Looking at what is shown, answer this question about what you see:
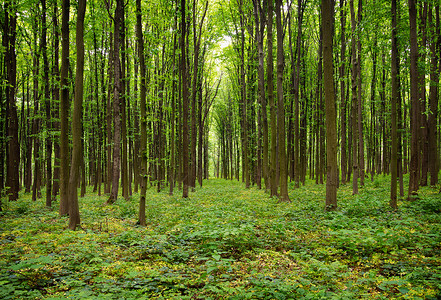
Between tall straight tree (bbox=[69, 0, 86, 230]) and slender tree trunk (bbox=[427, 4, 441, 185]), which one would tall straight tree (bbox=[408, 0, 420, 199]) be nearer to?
slender tree trunk (bbox=[427, 4, 441, 185])

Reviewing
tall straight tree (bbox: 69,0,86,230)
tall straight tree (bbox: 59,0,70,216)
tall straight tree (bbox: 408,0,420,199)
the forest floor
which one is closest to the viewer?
the forest floor

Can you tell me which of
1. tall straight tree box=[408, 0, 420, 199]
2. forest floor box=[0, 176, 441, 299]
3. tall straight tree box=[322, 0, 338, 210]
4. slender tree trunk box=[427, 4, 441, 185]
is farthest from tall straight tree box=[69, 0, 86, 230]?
slender tree trunk box=[427, 4, 441, 185]

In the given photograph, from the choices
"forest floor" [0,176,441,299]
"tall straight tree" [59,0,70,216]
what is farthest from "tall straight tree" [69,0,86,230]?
"tall straight tree" [59,0,70,216]

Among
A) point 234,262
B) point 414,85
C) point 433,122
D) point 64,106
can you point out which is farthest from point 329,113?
point 433,122

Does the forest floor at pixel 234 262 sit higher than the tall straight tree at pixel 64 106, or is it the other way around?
the tall straight tree at pixel 64 106

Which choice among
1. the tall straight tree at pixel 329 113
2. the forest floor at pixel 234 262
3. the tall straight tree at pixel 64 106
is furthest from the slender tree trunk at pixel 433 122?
the tall straight tree at pixel 64 106

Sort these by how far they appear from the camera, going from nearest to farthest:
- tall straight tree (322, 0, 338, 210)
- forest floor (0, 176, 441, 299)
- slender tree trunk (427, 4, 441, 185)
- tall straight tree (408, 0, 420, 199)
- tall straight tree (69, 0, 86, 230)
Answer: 1. forest floor (0, 176, 441, 299)
2. tall straight tree (69, 0, 86, 230)
3. tall straight tree (322, 0, 338, 210)
4. tall straight tree (408, 0, 420, 199)
5. slender tree trunk (427, 4, 441, 185)

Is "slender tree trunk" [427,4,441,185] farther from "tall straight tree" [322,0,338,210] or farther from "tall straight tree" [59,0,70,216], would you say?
"tall straight tree" [59,0,70,216]

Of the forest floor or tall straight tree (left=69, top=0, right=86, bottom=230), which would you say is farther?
tall straight tree (left=69, top=0, right=86, bottom=230)

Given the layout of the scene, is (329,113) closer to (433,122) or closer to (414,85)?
(414,85)

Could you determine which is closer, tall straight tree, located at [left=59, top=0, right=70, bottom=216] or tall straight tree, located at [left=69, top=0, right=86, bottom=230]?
tall straight tree, located at [left=69, top=0, right=86, bottom=230]

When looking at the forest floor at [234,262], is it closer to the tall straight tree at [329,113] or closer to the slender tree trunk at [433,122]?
the tall straight tree at [329,113]

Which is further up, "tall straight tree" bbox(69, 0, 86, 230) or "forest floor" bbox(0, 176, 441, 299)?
"tall straight tree" bbox(69, 0, 86, 230)

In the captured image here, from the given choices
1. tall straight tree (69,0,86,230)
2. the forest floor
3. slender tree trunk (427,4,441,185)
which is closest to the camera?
the forest floor
